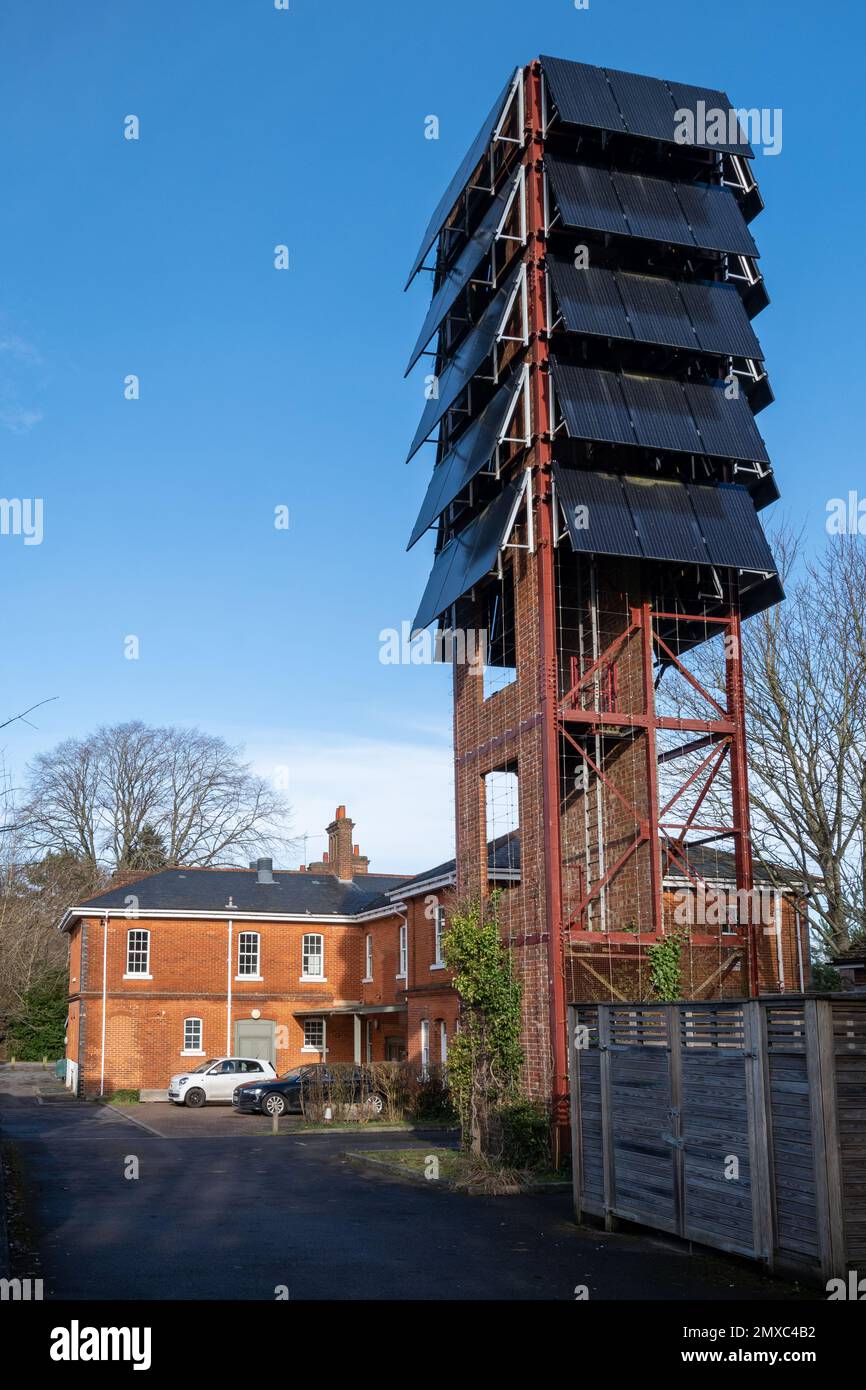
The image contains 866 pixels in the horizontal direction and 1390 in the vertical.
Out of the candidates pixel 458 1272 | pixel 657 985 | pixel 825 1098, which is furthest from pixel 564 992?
pixel 825 1098

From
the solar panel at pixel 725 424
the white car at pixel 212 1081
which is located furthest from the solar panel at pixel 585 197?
the white car at pixel 212 1081

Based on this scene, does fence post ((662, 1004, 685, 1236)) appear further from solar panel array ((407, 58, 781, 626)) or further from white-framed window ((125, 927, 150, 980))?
white-framed window ((125, 927, 150, 980))

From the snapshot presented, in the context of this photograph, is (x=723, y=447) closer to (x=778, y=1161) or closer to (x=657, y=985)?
(x=657, y=985)

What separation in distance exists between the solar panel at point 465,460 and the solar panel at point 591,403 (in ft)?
3.99

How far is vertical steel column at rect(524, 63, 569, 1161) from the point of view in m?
20.2

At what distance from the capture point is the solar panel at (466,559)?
23391 millimetres

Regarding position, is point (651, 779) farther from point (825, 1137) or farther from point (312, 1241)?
point (825, 1137)

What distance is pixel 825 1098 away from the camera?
10.1 metres

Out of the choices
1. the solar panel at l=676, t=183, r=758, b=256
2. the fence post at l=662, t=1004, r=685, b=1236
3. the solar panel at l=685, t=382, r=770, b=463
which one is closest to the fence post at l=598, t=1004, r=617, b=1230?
the fence post at l=662, t=1004, r=685, b=1236

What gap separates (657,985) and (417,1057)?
1654 cm

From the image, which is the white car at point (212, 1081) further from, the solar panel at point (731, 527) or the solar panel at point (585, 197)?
the solar panel at point (585, 197)

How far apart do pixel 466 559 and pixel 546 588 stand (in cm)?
336

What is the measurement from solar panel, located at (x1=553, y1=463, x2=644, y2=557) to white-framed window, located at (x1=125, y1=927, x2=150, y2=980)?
2686cm
